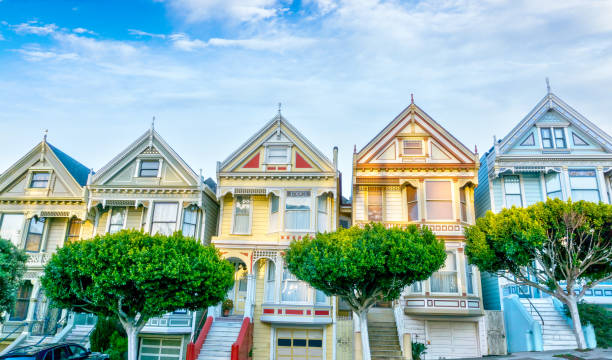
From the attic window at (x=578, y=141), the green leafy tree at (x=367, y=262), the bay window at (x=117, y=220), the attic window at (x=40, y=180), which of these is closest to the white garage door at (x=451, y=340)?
the green leafy tree at (x=367, y=262)

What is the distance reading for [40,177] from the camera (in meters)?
26.2

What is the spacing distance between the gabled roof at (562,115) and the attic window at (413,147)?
14.2ft

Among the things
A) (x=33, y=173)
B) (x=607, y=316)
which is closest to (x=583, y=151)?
(x=607, y=316)

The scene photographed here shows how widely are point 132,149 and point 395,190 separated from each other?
15.4 metres

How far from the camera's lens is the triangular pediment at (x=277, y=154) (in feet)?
80.1

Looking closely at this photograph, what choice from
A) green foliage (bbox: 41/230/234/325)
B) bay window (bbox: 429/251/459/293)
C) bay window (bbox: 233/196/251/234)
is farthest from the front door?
bay window (bbox: 429/251/459/293)

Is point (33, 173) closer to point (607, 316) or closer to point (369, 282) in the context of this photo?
point (369, 282)

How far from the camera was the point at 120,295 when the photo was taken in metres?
16.2

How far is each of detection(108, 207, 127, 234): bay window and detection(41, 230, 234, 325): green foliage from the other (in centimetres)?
789

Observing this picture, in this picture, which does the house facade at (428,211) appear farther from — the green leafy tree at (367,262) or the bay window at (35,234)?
the bay window at (35,234)

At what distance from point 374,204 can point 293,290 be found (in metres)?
6.49

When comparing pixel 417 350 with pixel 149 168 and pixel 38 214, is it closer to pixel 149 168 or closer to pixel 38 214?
pixel 149 168

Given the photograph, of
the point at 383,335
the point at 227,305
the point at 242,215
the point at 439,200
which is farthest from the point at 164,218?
the point at 439,200

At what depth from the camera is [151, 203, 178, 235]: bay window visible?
2439 centimetres
